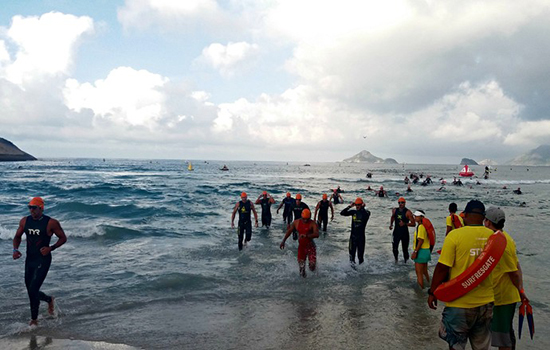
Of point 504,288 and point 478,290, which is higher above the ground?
A: point 478,290

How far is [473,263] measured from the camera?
3260mm

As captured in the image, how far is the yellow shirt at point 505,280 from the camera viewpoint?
12.3 feet

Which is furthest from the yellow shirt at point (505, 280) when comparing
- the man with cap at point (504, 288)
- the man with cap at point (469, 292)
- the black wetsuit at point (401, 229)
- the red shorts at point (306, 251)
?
the black wetsuit at point (401, 229)

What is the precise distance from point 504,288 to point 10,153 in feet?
562

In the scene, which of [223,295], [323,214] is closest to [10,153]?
[323,214]

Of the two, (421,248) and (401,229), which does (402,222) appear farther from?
(421,248)

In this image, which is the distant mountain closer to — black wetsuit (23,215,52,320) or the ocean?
the ocean

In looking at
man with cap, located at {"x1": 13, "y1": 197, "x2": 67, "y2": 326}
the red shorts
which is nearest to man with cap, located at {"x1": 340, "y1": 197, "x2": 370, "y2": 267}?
the red shorts

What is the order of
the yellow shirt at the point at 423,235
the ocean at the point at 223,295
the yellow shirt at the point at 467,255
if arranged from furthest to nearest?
the yellow shirt at the point at 423,235 < the ocean at the point at 223,295 < the yellow shirt at the point at 467,255

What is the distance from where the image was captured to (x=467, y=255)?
3.31 m

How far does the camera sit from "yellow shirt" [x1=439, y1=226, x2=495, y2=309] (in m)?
3.30

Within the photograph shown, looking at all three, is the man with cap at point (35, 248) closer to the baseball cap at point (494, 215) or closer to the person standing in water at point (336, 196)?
the baseball cap at point (494, 215)

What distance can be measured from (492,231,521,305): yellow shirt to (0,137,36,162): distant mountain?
518 ft

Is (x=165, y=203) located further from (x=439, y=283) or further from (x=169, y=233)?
(x=439, y=283)
